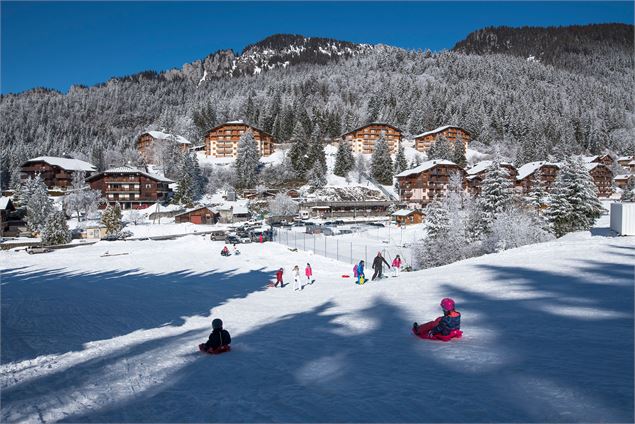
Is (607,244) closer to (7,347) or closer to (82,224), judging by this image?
(7,347)

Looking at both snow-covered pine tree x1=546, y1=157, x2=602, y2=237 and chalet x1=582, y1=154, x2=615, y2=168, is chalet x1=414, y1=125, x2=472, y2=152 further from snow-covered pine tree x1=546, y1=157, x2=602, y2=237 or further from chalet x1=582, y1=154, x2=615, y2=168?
snow-covered pine tree x1=546, y1=157, x2=602, y2=237

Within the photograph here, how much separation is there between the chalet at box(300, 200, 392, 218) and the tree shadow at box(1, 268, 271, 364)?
46.1 m

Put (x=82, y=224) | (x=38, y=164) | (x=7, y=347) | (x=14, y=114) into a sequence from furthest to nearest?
(x=14, y=114) < (x=38, y=164) < (x=82, y=224) < (x=7, y=347)

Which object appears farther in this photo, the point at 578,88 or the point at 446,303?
the point at 578,88

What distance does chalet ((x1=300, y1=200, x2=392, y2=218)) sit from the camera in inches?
2799

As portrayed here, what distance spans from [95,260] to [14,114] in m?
162

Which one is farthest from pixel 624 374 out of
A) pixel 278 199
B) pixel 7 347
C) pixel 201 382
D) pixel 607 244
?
pixel 278 199

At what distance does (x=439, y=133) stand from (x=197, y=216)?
68.4m

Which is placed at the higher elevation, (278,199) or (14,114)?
(14,114)

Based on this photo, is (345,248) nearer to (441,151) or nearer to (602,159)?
(441,151)

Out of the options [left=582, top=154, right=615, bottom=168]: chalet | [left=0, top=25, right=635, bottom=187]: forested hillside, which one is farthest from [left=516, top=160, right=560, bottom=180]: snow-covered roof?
[left=582, top=154, right=615, bottom=168]: chalet

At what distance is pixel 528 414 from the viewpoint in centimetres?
461

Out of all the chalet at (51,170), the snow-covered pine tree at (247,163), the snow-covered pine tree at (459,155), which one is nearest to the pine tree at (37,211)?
the chalet at (51,170)

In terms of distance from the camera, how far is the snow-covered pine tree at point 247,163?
271ft
